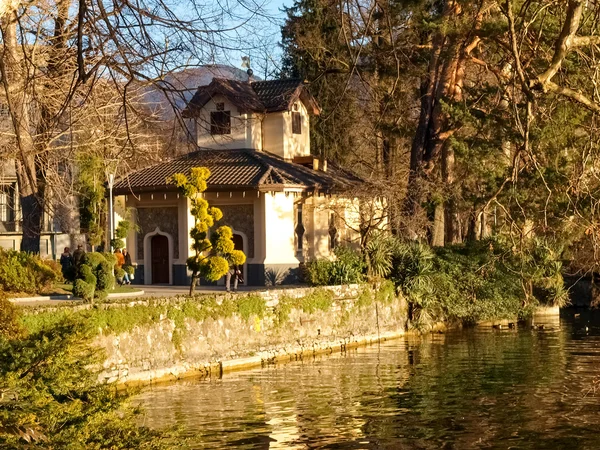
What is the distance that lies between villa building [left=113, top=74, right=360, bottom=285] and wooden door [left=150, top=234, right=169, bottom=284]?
0.04 metres

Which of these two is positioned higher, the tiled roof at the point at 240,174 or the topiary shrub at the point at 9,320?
the tiled roof at the point at 240,174

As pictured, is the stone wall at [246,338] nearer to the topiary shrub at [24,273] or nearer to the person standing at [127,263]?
the topiary shrub at [24,273]

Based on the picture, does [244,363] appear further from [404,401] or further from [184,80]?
[184,80]

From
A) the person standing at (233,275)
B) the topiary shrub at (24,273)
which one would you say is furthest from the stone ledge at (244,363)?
the topiary shrub at (24,273)

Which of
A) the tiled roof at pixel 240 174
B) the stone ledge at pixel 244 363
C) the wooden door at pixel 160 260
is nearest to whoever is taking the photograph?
the stone ledge at pixel 244 363

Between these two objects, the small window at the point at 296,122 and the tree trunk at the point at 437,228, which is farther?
the small window at the point at 296,122

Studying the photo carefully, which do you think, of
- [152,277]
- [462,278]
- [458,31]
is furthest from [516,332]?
[152,277]

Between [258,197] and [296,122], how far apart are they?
6273 mm

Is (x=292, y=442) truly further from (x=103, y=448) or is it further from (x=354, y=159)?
(x=354, y=159)

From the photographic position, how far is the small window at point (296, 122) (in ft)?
152

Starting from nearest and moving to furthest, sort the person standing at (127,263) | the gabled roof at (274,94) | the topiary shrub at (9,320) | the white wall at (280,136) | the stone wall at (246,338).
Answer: the topiary shrub at (9,320), the stone wall at (246,338), the person standing at (127,263), the gabled roof at (274,94), the white wall at (280,136)

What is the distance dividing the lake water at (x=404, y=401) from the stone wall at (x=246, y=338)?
0.73 m

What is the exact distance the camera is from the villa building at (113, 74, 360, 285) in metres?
41.1

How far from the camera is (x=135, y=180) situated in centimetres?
4297
